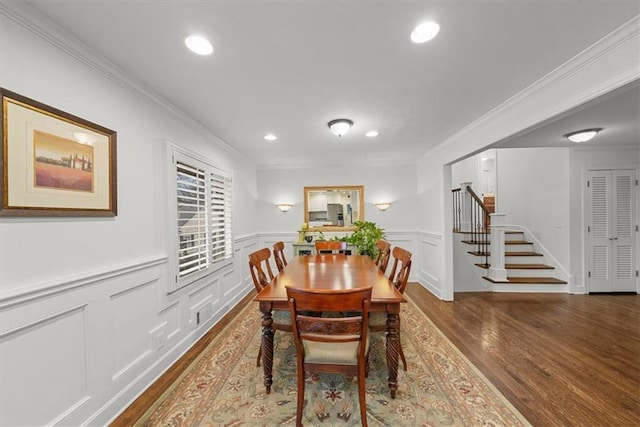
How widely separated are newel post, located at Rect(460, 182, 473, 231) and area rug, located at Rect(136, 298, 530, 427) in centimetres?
373

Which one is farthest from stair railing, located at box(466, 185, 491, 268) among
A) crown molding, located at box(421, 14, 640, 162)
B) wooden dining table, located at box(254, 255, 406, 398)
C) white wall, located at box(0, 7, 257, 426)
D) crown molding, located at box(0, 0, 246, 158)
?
crown molding, located at box(0, 0, 246, 158)

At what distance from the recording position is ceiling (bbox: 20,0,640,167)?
130 centimetres

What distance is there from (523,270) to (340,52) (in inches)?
190

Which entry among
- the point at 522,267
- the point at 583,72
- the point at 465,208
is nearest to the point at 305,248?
the point at 465,208

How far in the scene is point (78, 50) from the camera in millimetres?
1528

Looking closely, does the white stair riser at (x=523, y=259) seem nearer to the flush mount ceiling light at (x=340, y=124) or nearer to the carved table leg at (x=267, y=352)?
the flush mount ceiling light at (x=340, y=124)

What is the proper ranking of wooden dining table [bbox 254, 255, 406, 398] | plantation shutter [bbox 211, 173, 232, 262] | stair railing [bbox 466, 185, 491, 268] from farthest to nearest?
1. stair railing [bbox 466, 185, 491, 268]
2. plantation shutter [bbox 211, 173, 232, 262]
3. wooden dining table [bbox 254, 255, 406, 398]

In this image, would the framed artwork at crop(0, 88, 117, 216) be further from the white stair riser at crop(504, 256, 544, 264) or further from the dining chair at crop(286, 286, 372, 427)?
the white stair riser at crop(504, 256, 544, 264)

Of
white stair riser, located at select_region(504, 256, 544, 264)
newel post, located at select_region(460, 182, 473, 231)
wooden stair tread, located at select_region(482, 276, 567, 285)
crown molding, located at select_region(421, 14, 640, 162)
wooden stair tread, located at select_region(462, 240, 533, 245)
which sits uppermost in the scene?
crown molding, located at select_region(421, 14, 640, 162)

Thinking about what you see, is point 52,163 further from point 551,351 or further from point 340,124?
point 551,351

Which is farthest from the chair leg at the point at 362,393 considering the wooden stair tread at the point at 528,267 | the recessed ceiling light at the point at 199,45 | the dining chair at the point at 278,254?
the wooden stair tread at the point at 528,267

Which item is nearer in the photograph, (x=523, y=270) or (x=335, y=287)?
(x=335, y=287)

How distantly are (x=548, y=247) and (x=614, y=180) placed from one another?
143 cm

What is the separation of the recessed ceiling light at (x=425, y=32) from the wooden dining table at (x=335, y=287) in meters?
1.67
